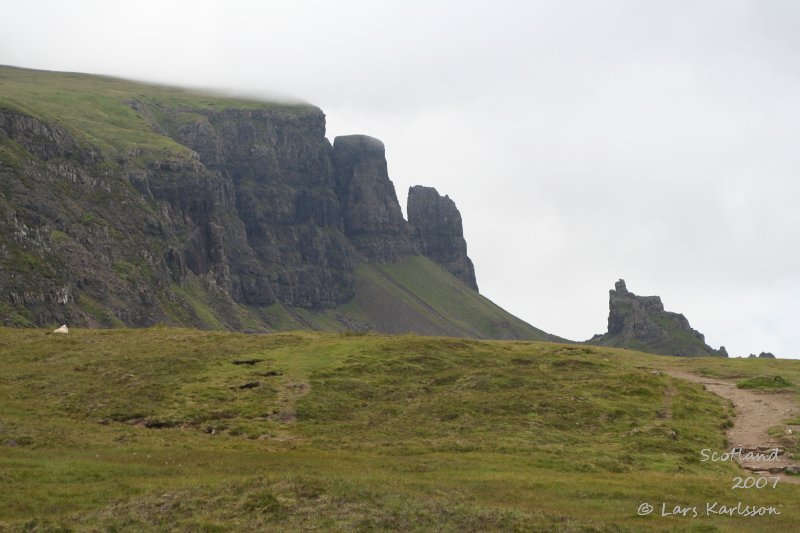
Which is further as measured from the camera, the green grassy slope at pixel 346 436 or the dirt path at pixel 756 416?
the dirt path at pixel 756 416

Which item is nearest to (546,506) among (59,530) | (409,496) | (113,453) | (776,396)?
(409,496)

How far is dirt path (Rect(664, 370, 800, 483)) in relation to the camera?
5131 cm

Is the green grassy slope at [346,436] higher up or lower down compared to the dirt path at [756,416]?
lower down

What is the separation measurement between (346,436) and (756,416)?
3263 centimetres

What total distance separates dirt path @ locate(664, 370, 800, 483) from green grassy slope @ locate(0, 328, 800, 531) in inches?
61.8

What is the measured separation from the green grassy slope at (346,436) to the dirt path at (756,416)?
5.15ft

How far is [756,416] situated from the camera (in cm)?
6506

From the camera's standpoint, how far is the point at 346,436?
183ft

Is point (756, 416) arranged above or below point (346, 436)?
above

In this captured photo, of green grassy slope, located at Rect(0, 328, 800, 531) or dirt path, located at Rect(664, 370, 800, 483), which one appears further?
dirt path, located at Rect(664, 370, 800, 483)

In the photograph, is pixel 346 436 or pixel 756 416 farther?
pixel 756 416

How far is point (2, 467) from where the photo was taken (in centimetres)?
4188

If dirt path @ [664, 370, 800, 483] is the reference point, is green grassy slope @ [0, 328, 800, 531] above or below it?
below

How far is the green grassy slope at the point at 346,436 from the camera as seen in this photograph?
36.5 m
